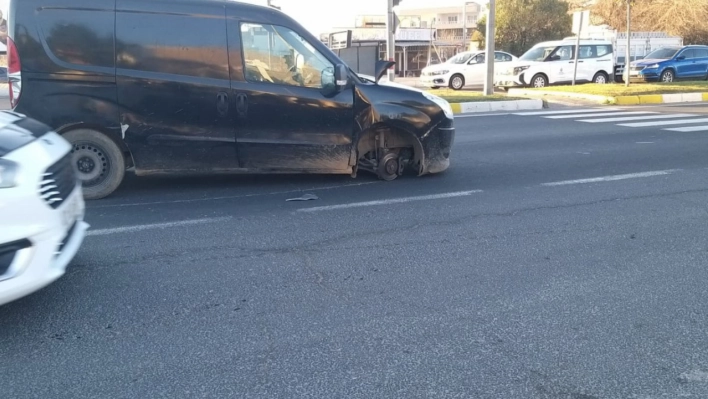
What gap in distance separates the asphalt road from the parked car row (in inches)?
666

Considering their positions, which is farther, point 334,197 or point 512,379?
point 334,197

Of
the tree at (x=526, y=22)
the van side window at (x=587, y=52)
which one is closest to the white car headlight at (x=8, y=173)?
the van side window at (x=587, y=52)

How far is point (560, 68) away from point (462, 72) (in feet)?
11.6

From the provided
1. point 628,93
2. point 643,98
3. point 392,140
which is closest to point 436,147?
point 392,140

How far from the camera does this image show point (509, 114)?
51.5 feet

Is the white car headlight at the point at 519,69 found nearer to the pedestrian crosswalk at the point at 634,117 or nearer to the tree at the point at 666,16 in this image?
the pedestrian crosswalk at the point at 634,117

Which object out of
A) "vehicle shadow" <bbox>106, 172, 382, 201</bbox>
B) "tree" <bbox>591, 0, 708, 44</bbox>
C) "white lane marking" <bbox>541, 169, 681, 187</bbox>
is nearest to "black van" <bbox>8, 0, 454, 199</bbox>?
A: "vehicle shadow" <bbox>106, 172, 382, 201</bbox>

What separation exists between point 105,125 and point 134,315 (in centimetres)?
324

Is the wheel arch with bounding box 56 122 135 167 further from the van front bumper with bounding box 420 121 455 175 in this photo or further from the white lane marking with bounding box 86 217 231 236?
the van front bumper with bounding box 420 121 455 175

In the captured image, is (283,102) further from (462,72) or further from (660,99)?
(462,72)

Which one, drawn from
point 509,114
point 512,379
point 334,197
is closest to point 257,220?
point 334,197

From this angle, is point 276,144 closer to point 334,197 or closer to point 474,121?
point 334,197

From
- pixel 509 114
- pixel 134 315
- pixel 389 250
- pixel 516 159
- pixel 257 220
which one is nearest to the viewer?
pixel 134 315

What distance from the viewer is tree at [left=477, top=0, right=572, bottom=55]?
4409 cm
